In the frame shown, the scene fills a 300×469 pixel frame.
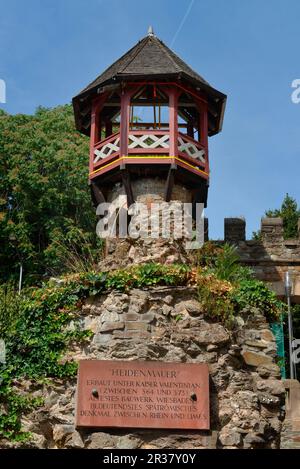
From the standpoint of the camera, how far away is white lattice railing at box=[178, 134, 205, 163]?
1459 cm

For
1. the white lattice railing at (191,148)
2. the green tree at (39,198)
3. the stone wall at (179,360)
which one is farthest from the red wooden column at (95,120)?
the stone wall at (179,360)

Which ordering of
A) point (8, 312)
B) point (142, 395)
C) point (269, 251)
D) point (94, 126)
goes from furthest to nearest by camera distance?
1. point (269, 251)
2. point (94, 126)
3. point (8, 312)
4. point (142, 395)

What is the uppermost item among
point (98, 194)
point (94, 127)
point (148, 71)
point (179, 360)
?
point (148, 71)

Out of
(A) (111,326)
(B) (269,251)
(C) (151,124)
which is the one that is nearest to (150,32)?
(C) (151,124)

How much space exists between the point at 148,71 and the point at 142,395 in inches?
310

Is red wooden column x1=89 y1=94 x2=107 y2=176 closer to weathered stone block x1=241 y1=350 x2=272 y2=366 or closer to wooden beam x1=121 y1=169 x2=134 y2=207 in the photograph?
wooden beam x1=121 y1=169 x2=134 y2=207

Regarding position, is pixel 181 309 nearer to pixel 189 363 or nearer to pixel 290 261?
pixel 189 363

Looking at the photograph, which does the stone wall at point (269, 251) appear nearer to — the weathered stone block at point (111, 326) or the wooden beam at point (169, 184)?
the wooden beam at point (169, 184)

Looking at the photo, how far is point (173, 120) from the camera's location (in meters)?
14.6

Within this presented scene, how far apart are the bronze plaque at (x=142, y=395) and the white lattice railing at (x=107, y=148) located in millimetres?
6293

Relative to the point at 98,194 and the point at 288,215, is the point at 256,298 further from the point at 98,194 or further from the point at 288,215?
the point at 288,215

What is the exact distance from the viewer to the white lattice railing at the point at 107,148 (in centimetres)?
1469

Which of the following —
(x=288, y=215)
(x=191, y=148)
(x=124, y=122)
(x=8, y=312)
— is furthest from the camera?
(x=288, y=215)
